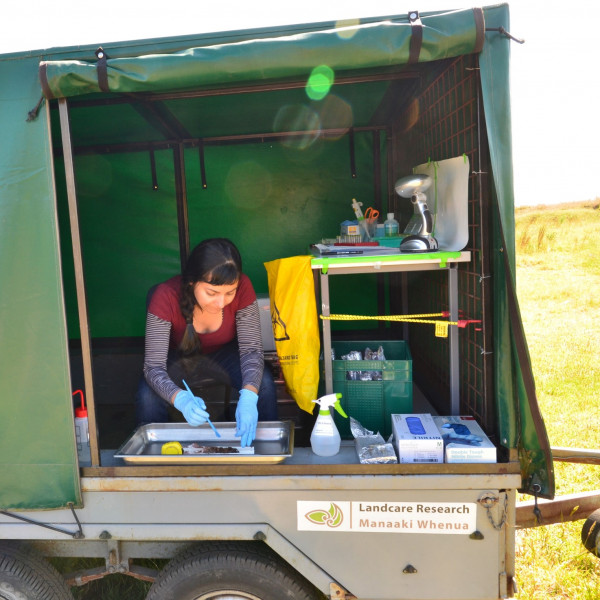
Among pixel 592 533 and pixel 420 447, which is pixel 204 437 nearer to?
pixel 420 447

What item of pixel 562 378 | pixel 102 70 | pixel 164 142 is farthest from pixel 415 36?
pixel 562 378

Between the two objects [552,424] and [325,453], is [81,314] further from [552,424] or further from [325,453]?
[552,424]

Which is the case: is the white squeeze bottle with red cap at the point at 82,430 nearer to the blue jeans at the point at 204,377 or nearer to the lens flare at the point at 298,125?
the blue jeans at the point at 204,377

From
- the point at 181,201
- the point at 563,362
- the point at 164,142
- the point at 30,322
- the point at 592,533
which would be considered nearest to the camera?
the point at 30,322

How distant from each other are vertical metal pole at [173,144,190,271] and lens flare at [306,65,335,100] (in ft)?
4.54

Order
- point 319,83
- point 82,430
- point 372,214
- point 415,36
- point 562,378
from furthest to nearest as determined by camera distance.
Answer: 1. point 562,378
2. point 372,214
3. point 319,83
4. point 82,430
5. point 415,36

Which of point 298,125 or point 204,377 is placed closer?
point 204,377

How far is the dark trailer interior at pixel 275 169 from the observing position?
176cm

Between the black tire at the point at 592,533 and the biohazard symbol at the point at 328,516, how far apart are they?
1.41 metres

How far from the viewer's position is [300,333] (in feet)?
7.69

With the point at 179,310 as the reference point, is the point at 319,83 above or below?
above

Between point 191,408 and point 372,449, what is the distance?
795mm

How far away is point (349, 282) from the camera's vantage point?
13.4 ft

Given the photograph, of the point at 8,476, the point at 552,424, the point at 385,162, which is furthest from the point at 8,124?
the point at 552,424
